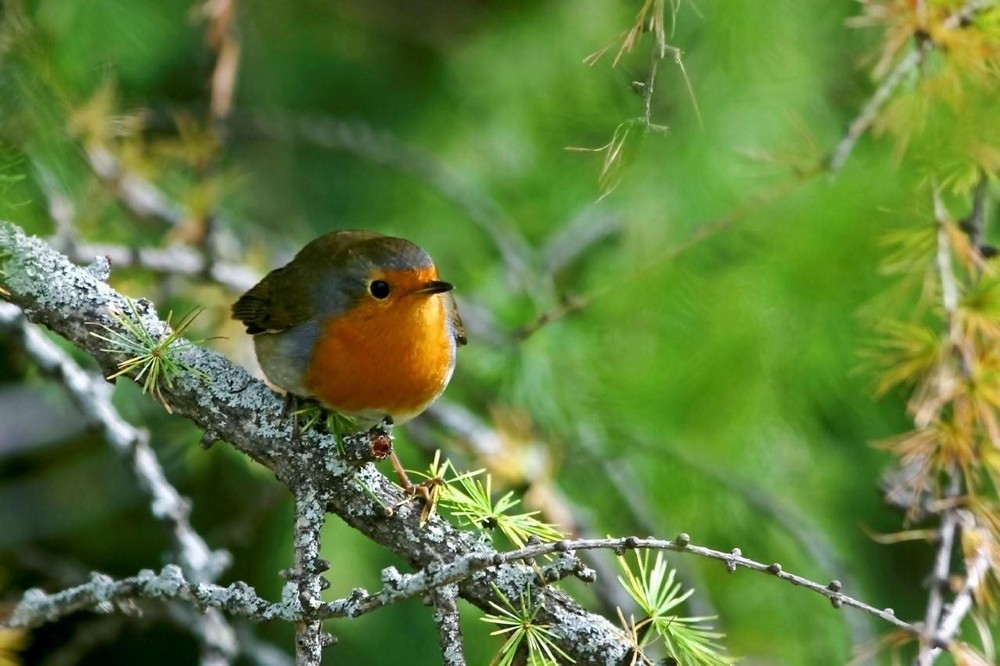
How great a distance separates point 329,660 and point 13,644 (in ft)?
8.12

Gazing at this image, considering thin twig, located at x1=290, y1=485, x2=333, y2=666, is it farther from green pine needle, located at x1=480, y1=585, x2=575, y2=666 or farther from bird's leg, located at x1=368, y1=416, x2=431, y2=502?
green pine needle, located at x1=480, y1=585, x2=575, y2=666

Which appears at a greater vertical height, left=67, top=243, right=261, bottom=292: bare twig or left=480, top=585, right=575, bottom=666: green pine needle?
left=67, top=243, right=261, bottom=292: bare twig

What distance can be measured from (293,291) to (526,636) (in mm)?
1644

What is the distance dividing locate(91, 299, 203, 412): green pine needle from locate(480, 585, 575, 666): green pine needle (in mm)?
802

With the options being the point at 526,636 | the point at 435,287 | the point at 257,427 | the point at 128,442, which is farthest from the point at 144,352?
the point at 435,287

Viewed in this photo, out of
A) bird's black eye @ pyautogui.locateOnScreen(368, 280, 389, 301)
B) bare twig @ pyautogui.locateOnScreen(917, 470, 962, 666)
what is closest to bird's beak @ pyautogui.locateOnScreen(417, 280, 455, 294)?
bird's black eye @ pyautogui.locateOnScreen(368, 280, 389, 301)

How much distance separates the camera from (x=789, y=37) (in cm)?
455

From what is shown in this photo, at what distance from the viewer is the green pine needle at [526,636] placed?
6.88 ft

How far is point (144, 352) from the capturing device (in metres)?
2.33

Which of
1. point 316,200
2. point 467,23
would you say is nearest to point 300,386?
point 316,200

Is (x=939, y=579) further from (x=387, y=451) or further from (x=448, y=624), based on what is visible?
(x=387, y=451)

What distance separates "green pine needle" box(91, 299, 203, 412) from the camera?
2.33m

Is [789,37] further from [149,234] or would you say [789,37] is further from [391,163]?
[149,234]

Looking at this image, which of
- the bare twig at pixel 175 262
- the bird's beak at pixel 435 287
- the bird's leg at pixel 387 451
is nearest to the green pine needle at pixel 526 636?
the bird's leg at pixel 387 451
